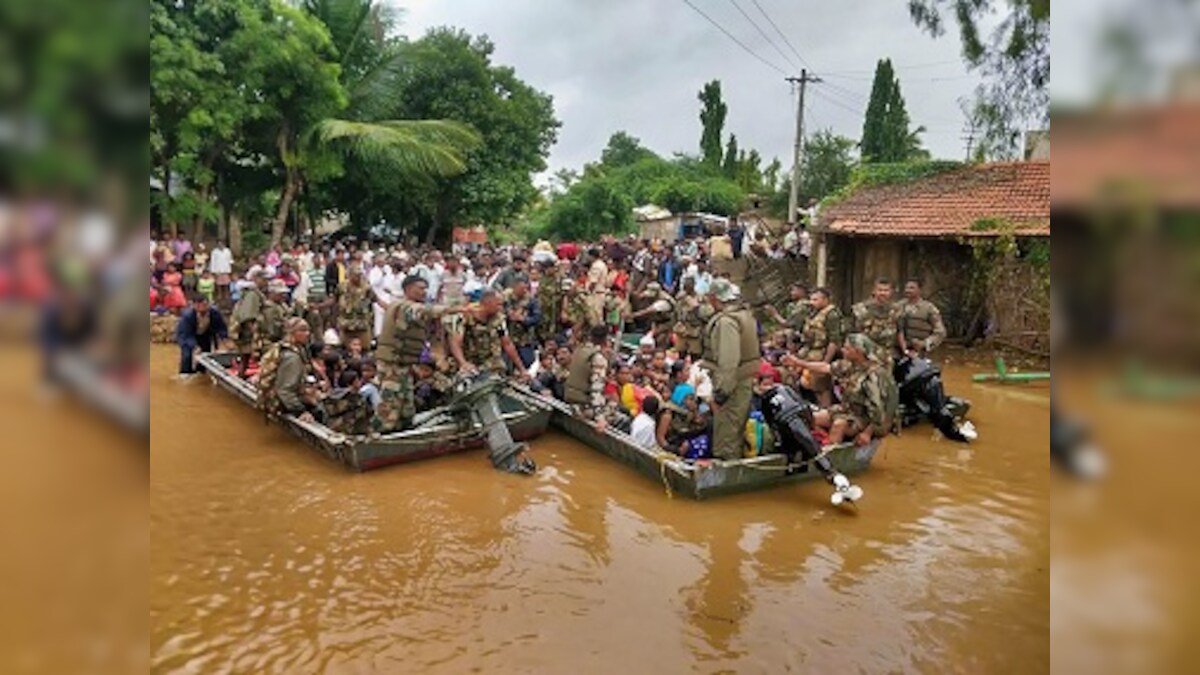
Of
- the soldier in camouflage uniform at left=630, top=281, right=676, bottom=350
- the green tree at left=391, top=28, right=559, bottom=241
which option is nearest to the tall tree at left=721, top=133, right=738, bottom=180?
the green tree at left=391, top=28, right=559, bottom=241

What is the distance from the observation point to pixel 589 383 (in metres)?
8.84

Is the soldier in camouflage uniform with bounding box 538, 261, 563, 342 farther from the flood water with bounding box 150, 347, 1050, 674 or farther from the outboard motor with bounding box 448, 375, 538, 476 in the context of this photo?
the outboard motor with bounding box 448, 375, 538, 476

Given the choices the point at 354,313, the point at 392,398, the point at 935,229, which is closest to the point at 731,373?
the point at 392,398

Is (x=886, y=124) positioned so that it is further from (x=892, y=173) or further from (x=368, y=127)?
(x=368, y=127)

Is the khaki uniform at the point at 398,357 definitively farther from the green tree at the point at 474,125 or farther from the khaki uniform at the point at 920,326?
the green tree at the point at 474,125

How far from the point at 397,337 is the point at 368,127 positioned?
1267cm

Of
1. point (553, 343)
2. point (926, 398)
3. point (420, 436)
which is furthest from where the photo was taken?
point (553, 343)

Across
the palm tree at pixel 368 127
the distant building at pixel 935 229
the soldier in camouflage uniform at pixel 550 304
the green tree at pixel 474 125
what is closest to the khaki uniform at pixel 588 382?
the soldier in camouflage uniform at pixel 550 304

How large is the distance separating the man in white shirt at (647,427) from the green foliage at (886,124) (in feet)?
78.7

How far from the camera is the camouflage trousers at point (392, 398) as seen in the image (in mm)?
8305
